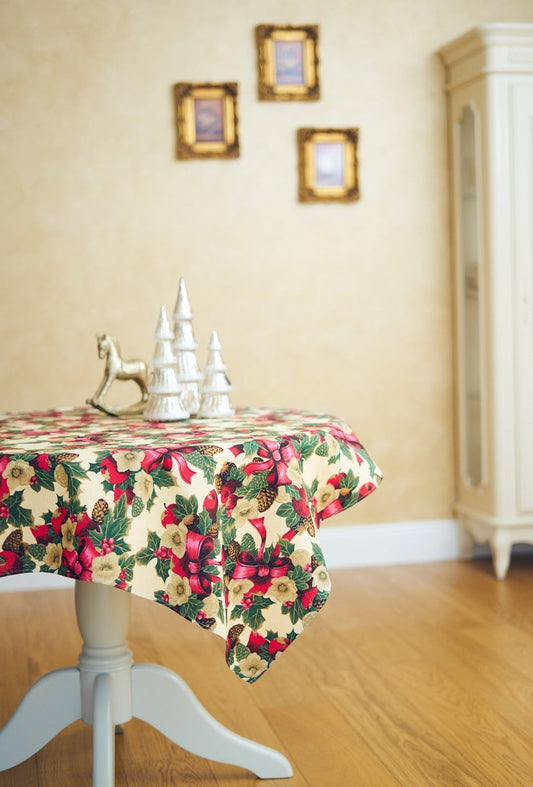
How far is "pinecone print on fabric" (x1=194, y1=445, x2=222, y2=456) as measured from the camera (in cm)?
166

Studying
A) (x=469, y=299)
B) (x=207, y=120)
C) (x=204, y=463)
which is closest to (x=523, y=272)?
(x=469, y=299)

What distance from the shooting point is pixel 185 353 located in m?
2.23

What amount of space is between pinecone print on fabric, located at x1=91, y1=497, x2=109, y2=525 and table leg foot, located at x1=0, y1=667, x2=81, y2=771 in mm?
502

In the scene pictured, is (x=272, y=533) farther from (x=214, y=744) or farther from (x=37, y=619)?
(x=37, y=619)

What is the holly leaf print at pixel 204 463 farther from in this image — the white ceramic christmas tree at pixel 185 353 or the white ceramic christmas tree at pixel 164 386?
the white ceramic christmas tree at pixel 185 353

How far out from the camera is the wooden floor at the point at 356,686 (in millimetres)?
2021

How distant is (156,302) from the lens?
3613 mm

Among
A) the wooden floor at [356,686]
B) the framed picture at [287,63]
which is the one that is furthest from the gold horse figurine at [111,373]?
the framed picture at [287,63]

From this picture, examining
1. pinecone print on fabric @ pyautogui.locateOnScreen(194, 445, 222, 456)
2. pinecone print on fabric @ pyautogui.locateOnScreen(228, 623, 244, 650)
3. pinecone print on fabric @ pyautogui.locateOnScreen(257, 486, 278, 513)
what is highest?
pinecone print on fabric @ pyautogui.locateOnScreen(194, 445, 222, 456)

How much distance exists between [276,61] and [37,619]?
88.6 inches

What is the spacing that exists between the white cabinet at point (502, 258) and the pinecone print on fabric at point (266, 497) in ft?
6.56

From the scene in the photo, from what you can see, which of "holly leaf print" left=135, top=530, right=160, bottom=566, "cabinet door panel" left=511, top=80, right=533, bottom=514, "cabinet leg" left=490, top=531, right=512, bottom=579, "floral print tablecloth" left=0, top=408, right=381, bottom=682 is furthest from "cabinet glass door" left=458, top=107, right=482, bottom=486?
"holly leaf print" left=135, top=530, right=160, bottom=566

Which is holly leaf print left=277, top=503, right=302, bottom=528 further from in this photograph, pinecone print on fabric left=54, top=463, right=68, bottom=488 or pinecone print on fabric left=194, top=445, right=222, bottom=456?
pinecone print on fabric left=54, top=463, right=68, bottom=488

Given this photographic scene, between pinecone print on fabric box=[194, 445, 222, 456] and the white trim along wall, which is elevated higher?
pinecone print on fabric box=[194, 445, 222, 456]
